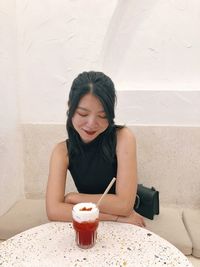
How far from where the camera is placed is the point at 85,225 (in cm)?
99

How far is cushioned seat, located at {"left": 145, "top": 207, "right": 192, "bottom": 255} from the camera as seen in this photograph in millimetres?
1508

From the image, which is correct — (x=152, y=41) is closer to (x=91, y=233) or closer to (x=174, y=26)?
(x=174, y=26)

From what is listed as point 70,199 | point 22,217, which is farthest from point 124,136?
point 22,217

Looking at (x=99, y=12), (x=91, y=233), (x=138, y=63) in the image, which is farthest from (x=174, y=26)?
(x=91, y=233)

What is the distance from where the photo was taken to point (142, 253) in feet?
3.18

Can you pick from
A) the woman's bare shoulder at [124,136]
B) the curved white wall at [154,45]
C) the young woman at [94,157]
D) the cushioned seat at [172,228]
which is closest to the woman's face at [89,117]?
the young woman at [94,157]

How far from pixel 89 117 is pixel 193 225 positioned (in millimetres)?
979

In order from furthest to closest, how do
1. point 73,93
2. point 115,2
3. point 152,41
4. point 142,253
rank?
point 152,41, point 115,2, point 73,93, point 142,253

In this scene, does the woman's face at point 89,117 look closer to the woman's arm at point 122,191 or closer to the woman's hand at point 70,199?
the woman's arm at point 122,191

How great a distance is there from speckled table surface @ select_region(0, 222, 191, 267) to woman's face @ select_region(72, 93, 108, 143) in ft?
1.54

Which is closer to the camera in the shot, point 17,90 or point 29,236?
point 29,236

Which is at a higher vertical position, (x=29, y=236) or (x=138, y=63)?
(x=138, y=63)

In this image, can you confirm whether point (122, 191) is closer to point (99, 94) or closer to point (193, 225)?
point (99, 94)

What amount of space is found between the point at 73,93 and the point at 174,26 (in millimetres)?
1142
